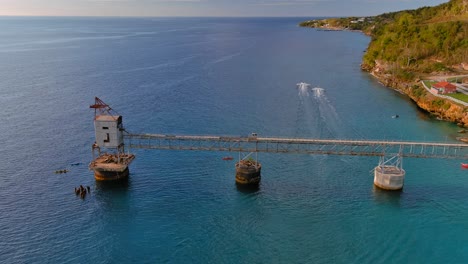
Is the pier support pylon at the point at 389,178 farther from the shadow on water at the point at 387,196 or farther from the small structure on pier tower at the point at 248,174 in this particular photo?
the small structure on pier tower at the point at 248,174

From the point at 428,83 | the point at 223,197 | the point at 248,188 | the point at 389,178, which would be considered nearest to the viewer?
the point at 223,197

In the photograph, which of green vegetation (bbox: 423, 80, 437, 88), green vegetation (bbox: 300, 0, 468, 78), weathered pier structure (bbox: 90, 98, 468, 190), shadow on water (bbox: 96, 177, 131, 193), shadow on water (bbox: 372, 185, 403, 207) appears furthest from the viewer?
green vegetation (bbox: 300, 0, 468, 78)

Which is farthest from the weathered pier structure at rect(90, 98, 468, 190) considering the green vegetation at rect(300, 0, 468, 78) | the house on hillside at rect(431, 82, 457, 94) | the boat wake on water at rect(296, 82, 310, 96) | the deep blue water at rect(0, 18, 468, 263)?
the green vegetation at rect(300, 0, 468, 78)

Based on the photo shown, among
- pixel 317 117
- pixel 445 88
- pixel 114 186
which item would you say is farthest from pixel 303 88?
pixel 114 186

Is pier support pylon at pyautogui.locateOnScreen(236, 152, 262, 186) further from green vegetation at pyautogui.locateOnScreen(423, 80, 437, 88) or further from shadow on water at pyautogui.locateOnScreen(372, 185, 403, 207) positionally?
green vegetation at pyautogui.locateOnScreen(423, 80, 437, 88)

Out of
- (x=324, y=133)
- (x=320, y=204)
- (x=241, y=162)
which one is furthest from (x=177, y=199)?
(x=324, y=133)

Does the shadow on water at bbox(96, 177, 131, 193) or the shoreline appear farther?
the shoreline

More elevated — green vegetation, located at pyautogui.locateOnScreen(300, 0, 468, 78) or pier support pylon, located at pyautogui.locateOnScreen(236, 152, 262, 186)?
green vegetation, located at pyautogui.locateOnScreen(300, 0, 468, 78)

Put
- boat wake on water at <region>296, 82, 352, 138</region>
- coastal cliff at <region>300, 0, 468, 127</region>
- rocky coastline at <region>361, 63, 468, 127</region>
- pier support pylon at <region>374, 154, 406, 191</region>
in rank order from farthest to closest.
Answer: coastal cliff at <region>300, 0, 468, 127</region> → rocky coastline at <region>361, 63, 468, 127</region> → boat wake on water at <region>296, 82, 352, 138</region> → pier support pylon at <region>374, 154, 406, 191</region>

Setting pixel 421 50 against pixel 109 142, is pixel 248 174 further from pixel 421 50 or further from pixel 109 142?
pixel 421 50
